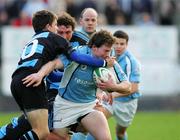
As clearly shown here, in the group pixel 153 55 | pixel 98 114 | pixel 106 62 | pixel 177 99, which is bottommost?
pixel 177 99

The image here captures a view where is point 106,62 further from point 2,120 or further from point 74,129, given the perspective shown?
point 2,120

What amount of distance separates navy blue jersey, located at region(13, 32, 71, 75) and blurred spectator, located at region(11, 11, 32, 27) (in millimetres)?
10728

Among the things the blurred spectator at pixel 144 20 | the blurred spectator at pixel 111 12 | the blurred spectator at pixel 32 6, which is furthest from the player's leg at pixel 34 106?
the blurred spectator at pixel 144 20

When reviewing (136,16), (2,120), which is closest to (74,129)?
(2,120)

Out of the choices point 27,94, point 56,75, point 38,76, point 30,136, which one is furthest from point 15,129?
point 56,75

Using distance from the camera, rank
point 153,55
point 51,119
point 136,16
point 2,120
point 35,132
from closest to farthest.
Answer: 1. point 35,132
2. point 51,119
3. point 2,120
4. point 153,55
5. point 136,16

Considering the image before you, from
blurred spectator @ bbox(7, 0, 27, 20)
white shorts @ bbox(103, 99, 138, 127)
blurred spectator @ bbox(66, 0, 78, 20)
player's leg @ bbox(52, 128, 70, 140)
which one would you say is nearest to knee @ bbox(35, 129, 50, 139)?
player's leg @ bbox(52, 128, 70, 140)

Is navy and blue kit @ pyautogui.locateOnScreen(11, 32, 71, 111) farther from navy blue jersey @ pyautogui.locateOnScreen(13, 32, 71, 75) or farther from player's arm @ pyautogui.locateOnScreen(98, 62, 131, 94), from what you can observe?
player's arm @ pyautogui.locateOnScreen(98, 62, 131, 94)

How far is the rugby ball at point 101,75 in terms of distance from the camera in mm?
10328

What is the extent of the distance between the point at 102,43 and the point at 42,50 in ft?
2.58

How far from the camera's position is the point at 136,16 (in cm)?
2261

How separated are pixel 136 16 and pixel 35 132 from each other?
12.8m

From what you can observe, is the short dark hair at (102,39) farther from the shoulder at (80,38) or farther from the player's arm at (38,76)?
the shoulder at (80,38)

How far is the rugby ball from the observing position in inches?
407
